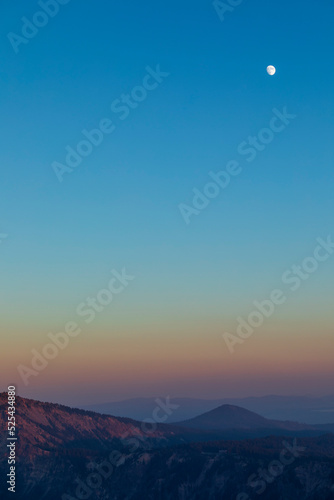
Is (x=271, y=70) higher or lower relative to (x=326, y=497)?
higher

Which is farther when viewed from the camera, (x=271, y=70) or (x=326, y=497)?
(x=326, y=497)
